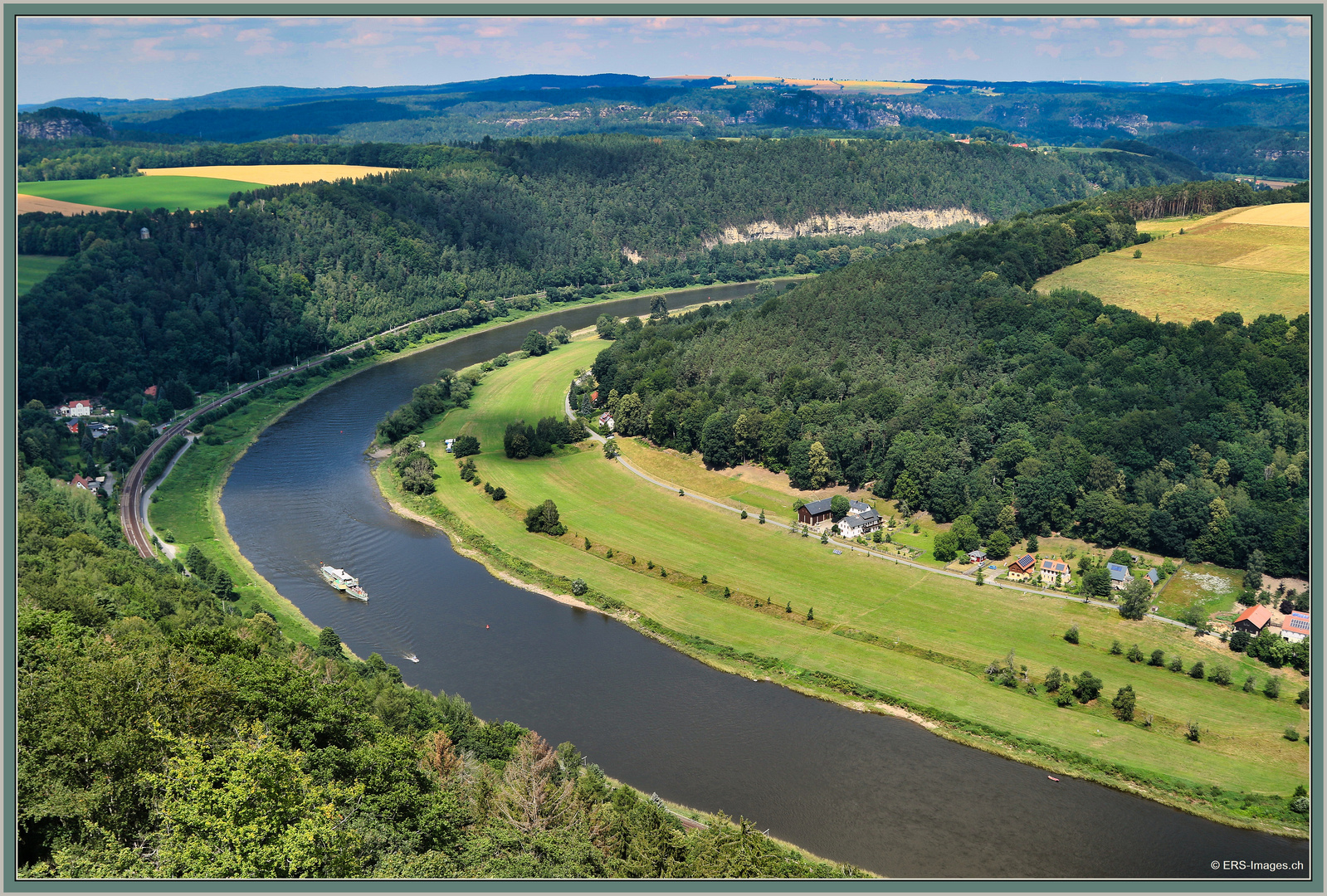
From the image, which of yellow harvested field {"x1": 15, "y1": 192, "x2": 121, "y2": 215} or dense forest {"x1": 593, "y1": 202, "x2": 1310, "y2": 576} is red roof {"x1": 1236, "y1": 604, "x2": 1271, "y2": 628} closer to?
dense forest {"x1": 593, "y1": 202, "x2": 1310, "y2": 576}

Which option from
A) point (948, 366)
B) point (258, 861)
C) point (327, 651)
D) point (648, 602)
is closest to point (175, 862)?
point (258, 861)

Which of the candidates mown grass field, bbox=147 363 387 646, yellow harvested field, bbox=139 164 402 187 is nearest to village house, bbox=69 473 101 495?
mown grass field, bbox=147 363 387 646

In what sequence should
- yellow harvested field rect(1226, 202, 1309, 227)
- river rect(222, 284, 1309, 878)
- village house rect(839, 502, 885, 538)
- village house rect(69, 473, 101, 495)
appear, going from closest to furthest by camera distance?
river rect(222, 284, 1309, 878)
village house rect(839, 502, 885, 538)
village house rect(69, 473, 101, 495)
yellow harvested field rect(1226, 202, 1309, 227)

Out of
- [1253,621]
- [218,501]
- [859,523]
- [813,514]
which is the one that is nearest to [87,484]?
[218,501]

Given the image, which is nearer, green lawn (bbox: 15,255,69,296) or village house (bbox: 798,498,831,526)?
village house (bbox: 798,498,831,526)

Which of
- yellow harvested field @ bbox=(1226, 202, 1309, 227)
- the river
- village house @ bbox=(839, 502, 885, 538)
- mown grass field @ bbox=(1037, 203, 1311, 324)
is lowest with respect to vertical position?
the river

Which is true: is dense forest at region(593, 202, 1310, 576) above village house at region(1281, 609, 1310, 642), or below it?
above

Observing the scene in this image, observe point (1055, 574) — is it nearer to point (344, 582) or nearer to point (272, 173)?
point (344, 582)

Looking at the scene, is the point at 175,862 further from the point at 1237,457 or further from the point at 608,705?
the point at 1237,457
